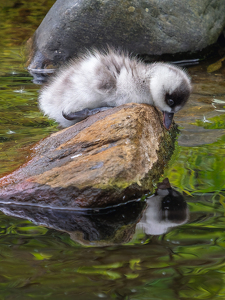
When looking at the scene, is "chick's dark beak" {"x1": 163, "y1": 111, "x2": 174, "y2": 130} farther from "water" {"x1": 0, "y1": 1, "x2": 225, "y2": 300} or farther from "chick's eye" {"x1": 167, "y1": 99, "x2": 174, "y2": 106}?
"water" {"x1": 0, "y1": 1, "x2": 225, "y2": 300}

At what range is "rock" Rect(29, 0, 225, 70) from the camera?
647 centimetres

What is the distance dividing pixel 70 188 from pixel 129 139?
63cm

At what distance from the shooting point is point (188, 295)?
2014 mm

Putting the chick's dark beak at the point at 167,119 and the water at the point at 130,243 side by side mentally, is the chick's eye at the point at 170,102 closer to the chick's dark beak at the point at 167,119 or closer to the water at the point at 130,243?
the chick's dark beak at the point at 167,119

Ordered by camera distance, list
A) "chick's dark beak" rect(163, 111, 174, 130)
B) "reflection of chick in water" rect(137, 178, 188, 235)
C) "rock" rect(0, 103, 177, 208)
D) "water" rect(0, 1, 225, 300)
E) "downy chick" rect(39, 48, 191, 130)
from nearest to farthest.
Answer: "water" rect(0, 1, 225, 300)
"reflection of chick in water" rect(137, 178, 188, 235)
"rock" rect(0, 103, 177, 208)
"downy chick" rect(39, 48, 191, 130)
"chick's dark beak" rect(163, 111, 174, 130)

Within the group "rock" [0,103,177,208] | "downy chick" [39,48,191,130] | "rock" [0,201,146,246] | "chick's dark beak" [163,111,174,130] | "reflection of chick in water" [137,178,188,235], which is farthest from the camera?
"chick's dark beak" [163,111,174,130]

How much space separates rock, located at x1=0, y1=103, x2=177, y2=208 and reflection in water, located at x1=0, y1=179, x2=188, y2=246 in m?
0.08

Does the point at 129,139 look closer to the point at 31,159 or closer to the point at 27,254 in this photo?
the point at 31,159

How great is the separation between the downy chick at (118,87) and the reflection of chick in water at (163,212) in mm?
876

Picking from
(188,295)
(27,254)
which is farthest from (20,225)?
(188,295)

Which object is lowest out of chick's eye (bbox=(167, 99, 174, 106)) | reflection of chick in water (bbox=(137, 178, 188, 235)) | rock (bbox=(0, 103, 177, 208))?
reflection of chick in water (bbox=(137, 178, 188, 235))

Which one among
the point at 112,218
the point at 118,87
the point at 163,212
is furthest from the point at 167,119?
the point at 112,218

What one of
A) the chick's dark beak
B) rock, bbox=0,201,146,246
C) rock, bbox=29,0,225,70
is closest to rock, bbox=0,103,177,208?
rock, bbox=0,201,146,246

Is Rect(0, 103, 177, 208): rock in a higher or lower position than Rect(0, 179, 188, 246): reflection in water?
higher
